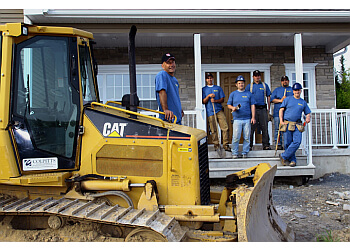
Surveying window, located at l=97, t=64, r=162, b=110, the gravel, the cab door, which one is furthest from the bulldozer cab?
window, located at l=97, t=64, r=162, b=110

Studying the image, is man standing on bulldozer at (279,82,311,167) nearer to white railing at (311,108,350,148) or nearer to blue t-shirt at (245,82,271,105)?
blue t-shirt at (245,82,271,105)

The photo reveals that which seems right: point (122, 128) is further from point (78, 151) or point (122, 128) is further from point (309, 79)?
point (309, 79)

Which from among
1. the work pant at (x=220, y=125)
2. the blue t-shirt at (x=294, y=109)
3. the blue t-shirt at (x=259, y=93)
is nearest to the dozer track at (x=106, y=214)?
the work pant at (x=220, y=125)

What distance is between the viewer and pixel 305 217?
504cm

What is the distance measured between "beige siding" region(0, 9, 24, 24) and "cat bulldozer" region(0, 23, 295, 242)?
551 centimetres

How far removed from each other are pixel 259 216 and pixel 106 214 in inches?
61.8

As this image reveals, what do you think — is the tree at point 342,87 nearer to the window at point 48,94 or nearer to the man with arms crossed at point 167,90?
the man with arms crossed at point 167,90

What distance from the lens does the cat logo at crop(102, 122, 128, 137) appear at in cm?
346

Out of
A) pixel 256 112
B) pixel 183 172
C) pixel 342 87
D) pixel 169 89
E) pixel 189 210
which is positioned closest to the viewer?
pixel 189 210

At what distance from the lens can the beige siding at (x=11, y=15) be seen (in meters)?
8.14

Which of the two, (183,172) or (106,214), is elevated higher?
(183,172)

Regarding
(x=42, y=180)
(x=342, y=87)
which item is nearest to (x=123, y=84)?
(x=42, y=180)

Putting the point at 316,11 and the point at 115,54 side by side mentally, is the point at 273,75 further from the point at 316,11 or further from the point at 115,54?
the point at 115,54

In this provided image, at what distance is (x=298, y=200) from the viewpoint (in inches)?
239
